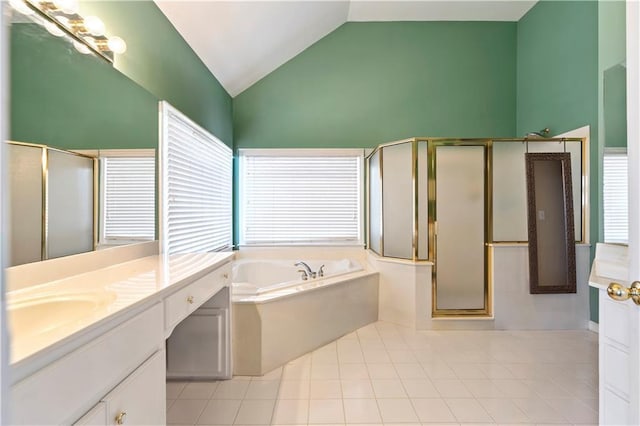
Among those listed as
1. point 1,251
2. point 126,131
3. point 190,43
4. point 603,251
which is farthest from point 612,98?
point 190,43

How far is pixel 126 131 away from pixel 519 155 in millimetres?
3246

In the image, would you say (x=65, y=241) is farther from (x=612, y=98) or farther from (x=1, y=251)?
(x=612, y=98)

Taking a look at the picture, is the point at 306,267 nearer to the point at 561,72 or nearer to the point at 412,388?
the point at 412,388

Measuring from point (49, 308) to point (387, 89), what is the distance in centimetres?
381

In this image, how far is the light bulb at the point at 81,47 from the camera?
1.41 m

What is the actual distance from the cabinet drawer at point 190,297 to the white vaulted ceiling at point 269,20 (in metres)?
1.91

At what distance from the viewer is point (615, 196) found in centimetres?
107

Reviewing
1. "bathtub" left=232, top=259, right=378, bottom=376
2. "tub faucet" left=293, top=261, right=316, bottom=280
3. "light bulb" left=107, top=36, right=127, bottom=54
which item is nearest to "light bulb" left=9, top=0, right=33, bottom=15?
"light bulb" left=107, top=36, right=127, bottom=54

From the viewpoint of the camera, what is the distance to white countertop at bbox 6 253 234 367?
24.7 inches

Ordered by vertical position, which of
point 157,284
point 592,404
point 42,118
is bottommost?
point 592,404

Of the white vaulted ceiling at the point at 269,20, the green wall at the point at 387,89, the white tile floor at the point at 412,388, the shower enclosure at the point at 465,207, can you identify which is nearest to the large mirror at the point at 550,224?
the shower enclosure at the point at 465,207

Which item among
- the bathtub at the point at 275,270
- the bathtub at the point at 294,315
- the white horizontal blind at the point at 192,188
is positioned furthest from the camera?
the bathtub at the point at 275,270

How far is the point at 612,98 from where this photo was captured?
1078mm

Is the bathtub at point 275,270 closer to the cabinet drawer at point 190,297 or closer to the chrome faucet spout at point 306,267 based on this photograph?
the chrome faucet spout at point 306,267
